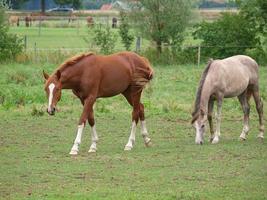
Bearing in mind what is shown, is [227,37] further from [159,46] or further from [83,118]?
[83,118]

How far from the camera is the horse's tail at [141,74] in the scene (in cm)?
1476

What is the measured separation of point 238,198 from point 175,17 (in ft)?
99.0

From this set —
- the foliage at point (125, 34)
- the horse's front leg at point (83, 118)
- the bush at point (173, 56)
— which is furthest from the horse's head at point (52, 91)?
the foliage at point (125, 34)

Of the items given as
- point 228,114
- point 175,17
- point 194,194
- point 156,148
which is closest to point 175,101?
point 228,114

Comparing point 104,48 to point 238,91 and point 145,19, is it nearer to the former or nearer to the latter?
point 145,19

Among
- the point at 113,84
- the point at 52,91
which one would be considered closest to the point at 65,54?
the point at 113,84

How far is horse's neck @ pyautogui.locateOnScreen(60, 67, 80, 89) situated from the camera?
1370 cm

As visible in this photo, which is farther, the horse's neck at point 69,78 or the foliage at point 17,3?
the foliage at point 17,3

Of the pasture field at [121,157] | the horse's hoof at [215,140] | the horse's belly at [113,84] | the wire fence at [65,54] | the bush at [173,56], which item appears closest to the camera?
the pasture field at [121,157]

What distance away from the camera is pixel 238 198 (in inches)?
381

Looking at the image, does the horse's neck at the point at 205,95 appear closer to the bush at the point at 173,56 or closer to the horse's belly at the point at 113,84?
the horse's belly at the point at 113,84

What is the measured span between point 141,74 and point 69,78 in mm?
1707

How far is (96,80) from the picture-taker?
14031 mm

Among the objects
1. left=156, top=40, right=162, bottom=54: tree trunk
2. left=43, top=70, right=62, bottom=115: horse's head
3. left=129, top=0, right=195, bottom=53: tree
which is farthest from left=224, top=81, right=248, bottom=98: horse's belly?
left=129, top=0, right=195, bottom=53: tree
